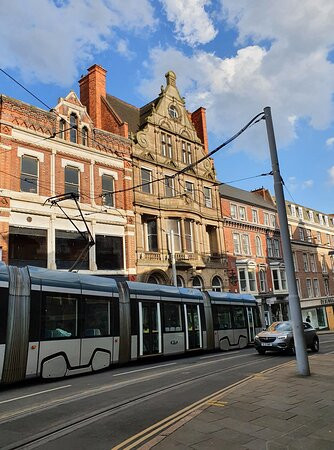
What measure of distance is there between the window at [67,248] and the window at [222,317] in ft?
26.2

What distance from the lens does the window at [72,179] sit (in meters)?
23.9

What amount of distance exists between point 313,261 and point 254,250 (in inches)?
614

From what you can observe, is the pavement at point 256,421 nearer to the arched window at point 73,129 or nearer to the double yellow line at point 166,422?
the double yellow line at point 166,422

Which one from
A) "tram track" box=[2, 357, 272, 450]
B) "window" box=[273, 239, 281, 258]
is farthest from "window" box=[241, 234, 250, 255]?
"tram track" box=[2, 357, 272, 450]

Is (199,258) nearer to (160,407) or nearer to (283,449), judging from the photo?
(160,407)

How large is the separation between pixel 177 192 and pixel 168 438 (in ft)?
86.5

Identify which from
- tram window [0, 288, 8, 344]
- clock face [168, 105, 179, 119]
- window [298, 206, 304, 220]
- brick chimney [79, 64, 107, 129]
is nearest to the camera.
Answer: tram window [0, 288, 8, 344]

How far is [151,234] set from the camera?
2911cm

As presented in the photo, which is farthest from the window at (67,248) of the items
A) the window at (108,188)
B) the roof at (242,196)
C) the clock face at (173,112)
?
the roof at (242,196)

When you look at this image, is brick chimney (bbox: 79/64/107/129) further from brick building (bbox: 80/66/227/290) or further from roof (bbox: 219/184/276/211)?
roof (bbox: 219/184/276/211)

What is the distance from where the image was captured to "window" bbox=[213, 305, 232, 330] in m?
20.0

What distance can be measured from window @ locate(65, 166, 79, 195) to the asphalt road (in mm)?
13447

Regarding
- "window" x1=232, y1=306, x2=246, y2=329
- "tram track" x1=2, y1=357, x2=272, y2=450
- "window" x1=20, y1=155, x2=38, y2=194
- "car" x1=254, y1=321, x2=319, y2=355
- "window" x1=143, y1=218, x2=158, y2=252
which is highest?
"window" x1=20, y1=155, x2=38, y2=194

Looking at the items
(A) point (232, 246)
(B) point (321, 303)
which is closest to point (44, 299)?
(A) point (232, 246)
